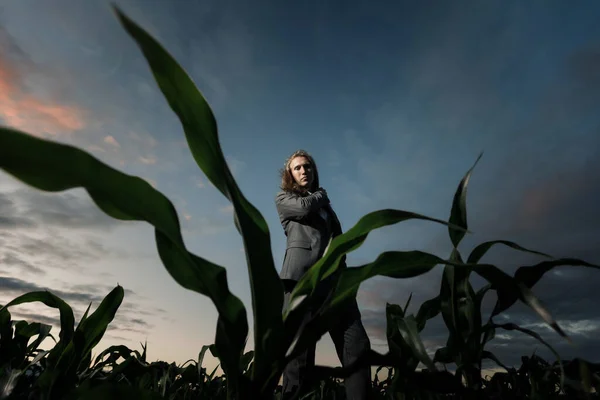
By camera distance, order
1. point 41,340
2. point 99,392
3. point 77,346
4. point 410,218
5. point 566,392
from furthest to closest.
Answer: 1. point 41,340
2. point 77,346
3. point 566,392
4. point 410,218
5. point 99,392

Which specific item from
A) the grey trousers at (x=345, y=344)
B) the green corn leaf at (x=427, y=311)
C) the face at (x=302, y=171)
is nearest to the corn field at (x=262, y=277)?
the green corn leaf at (x=427, y=311)

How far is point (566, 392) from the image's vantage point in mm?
990

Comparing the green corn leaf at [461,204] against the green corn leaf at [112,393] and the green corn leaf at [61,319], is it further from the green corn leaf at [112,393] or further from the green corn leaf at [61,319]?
the green corn leaf at [61,319]

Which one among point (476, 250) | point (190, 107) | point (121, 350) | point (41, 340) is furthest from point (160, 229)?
point (41, 340)

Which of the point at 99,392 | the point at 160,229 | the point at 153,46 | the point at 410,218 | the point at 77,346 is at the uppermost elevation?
the point at 153,46

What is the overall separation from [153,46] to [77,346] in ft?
3.66

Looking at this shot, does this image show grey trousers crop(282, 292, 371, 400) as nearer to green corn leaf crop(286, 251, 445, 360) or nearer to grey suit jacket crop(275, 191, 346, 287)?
grey suit jacket crop(275, 191, 346, 287)

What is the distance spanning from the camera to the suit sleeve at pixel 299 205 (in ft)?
8.01

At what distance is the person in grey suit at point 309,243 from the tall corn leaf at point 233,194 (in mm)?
966

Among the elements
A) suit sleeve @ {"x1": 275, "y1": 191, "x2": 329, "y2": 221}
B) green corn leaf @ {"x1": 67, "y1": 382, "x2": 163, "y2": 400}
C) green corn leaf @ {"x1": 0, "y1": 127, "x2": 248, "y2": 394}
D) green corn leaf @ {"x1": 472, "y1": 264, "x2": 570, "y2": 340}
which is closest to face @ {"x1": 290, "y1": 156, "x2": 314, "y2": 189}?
suit sleeve @ {"x1": 275, "y1": 191, "x2": 329, "y2": 221}

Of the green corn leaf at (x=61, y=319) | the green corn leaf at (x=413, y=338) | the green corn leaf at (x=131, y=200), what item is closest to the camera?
the green corn leaf at (x=131, y=200)

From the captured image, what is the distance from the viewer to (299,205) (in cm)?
246

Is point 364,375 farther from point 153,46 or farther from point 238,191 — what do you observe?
point 153,46

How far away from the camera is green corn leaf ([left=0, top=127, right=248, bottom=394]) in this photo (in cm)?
60
